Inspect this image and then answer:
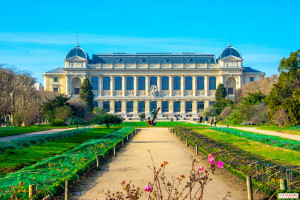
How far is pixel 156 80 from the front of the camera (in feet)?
264

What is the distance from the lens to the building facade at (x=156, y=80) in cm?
7819

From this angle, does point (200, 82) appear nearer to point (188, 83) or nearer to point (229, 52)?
point (188, 83)

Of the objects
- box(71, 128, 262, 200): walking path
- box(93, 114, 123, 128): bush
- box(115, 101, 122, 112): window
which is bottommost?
box(71, 128, 262, 200): walking path

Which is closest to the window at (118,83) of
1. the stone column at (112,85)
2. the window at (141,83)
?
Result: the stone column at (112,85)

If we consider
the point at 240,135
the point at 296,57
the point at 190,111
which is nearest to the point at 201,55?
the point at 190,111

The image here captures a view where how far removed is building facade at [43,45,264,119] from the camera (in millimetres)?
78188

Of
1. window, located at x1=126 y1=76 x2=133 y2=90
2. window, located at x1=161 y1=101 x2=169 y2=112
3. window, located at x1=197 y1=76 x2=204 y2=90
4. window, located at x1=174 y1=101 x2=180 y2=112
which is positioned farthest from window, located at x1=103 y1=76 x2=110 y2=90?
window, located at x1=197 y1=76 x2=204 y2=90

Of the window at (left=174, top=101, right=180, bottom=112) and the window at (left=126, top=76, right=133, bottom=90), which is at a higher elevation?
the window at (left=126, top=76, right=133, bottom=90)

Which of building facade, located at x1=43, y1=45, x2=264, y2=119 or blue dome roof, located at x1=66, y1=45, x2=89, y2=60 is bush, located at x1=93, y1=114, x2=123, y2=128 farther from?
blue dome roof, located at x1=66, y1=45, x2=89, y2=60

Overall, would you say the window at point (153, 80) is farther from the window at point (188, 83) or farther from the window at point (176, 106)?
the window at point (188, 83)

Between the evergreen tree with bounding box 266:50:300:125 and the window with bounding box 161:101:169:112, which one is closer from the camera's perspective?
the evergreen tree with bounding box 266:50:300:125

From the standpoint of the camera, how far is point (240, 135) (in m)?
22.9

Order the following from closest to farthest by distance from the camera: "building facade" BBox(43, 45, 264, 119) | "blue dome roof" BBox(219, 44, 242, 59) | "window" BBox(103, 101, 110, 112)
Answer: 1. "building facade" BBox(43, 45, 264, 119)
2. "blue dome roof" BBox(219, 44, 242, 59)
3. "window" BBox(103, 101, 110, 112)

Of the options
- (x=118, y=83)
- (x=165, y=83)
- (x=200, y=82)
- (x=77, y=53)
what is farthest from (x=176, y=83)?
(x=77, y=53)
